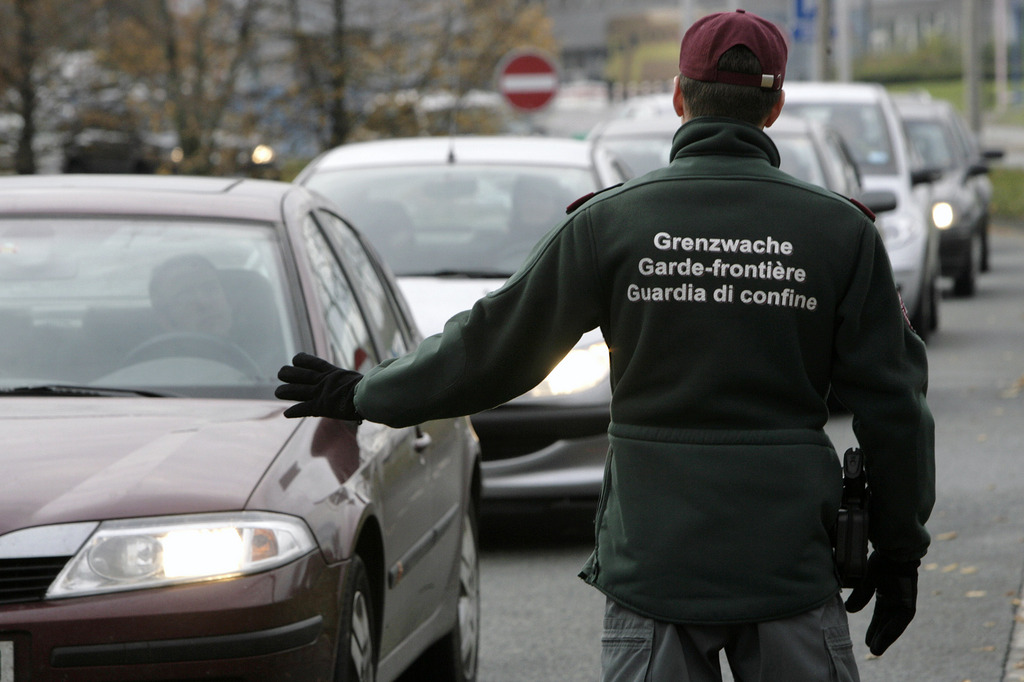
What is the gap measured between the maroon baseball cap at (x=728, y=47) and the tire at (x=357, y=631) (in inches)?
57.3

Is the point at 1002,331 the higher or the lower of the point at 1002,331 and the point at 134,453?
the lower

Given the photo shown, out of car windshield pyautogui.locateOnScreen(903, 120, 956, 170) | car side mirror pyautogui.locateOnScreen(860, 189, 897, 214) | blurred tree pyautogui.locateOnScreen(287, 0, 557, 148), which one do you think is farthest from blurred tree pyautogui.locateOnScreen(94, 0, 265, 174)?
car side mirror pyautogui.locateOnScreen(860, 189, 897, 214)

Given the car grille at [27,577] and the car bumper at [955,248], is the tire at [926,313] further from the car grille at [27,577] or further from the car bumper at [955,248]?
the car grille at [27,577]

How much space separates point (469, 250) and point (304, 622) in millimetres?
5018

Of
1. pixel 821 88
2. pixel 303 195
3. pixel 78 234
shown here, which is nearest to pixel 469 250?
pixel 303 195

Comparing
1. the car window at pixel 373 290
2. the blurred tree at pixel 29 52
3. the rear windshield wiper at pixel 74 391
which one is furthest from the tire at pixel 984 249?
the rear windshield wiper at pixel 74 391

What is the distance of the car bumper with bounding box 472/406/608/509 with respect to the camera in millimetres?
7285

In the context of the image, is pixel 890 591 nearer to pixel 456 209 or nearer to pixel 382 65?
pixel 456 209

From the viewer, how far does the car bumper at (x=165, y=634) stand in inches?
131

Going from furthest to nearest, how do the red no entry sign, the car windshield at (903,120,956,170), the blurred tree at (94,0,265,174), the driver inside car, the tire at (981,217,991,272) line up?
the car windshield at (903,120,956,170)
the tire at (981,217,991,272)
the blurred tree at (94,0,265,174)
the red no entry sign
the driver inside car

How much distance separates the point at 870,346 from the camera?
286 cm

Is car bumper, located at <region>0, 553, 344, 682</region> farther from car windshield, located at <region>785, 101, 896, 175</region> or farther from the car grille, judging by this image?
car windshield, located at <region>785, 101, 896, 175</region>

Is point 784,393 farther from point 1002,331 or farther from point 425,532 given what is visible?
point 1002,331

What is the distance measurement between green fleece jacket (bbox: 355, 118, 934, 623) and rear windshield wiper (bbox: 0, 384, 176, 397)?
1.68 m
